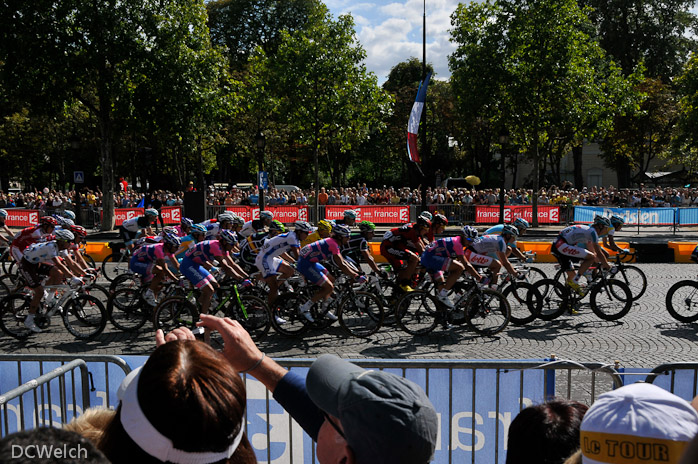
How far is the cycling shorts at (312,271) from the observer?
29.8 feet

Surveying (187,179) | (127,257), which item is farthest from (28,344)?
(187,179)

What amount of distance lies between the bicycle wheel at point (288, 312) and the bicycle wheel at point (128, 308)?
83.3 inches

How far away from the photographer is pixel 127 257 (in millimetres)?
13227

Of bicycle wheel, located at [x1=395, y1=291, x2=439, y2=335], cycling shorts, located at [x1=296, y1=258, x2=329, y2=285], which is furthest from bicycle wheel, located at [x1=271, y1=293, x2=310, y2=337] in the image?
bicycle wheel, located at [x1=395, y1=291, x2=439, y2=335]

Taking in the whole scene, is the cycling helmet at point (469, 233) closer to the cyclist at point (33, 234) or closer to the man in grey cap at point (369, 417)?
the cyclist at point (33, 234)

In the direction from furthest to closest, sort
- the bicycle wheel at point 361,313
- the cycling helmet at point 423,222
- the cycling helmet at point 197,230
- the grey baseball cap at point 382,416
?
1. the cycling helmet at point 423,222
2. the cycling helmet at point 197,230
3. the bicycle wheel at point 361,313
4. the grey baseball cap at point 382,416

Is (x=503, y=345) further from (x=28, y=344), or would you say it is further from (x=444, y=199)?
(x=444, y=199)

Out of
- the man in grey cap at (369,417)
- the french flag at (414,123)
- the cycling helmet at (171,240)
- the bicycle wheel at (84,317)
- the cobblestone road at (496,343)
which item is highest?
the french flag at (414,123)

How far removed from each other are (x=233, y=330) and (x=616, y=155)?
167 feet

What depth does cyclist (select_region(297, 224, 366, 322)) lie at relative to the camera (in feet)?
29.7

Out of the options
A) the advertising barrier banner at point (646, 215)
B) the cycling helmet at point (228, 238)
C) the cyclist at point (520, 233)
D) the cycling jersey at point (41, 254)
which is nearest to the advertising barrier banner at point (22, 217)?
the cycling jersey at point (41, 254)

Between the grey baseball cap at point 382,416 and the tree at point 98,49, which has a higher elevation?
the tree at point 98,49

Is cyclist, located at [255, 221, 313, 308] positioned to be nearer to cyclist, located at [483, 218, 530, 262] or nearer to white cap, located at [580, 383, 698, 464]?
cyclist, located at [483, 218, 530, 262]

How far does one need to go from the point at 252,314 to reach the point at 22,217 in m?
21.8
